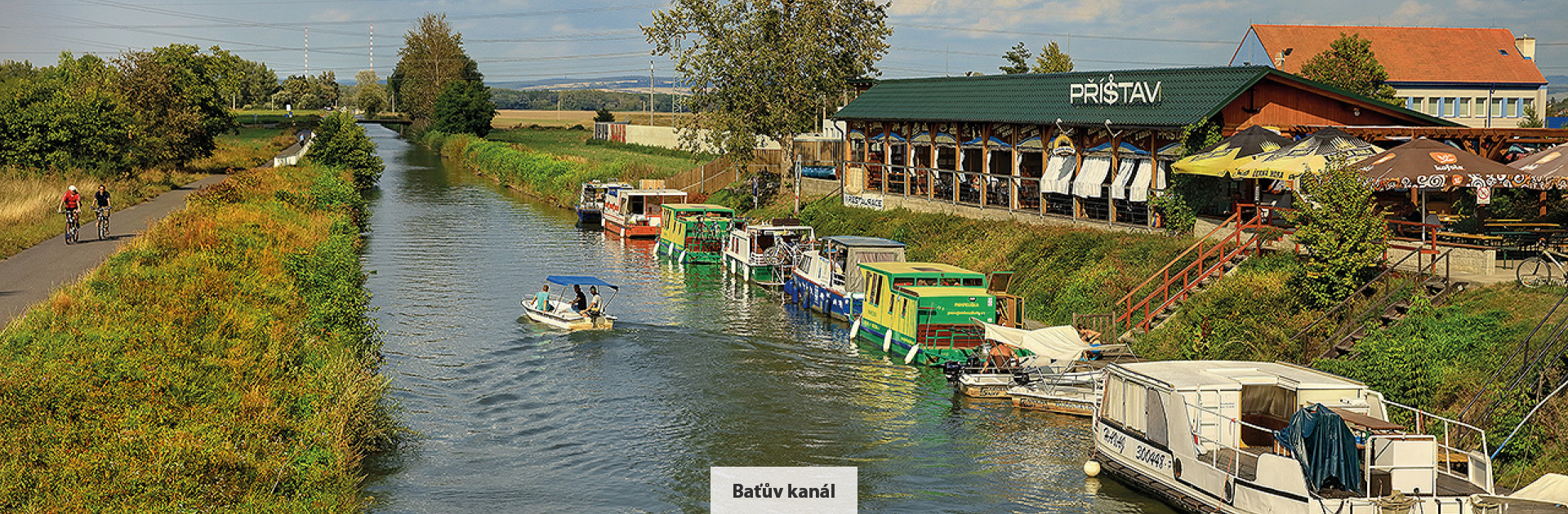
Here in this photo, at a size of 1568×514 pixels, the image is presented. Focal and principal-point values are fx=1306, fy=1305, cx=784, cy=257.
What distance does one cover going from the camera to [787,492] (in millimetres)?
9102

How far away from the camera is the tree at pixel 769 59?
63.6 meters

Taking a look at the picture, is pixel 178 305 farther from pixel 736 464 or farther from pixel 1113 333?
pixel 1113 333

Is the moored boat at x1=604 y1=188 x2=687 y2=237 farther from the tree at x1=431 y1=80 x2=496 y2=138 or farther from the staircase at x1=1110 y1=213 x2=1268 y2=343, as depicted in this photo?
the tree at x1=431 y1=80 x2=496 y2=138

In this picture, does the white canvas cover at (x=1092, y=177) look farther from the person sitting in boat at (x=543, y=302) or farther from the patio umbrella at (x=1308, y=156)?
the person sitting in boat at (x=543, y=302)

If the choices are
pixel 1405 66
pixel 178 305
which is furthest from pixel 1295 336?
pixel 1405 66

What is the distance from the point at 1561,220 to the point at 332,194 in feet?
148

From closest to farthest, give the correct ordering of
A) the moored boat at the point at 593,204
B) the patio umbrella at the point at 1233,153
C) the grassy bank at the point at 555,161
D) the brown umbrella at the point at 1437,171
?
the brown umbrella at the point at 1437,171
the patio umbrella at the point at 1233,153
the moored boat at the point at 593,204
the grassy bank at the point at 555,161

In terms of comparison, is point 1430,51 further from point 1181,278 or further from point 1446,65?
point 1181,278

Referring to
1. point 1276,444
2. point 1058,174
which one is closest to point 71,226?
point 1058,174

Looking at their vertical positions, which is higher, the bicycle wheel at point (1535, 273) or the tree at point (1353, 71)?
the tree at point (1353, 71)

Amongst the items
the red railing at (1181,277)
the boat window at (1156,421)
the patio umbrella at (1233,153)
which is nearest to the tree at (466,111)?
the patio umbrella at (1233,153)

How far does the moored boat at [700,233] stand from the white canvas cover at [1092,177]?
16674mm

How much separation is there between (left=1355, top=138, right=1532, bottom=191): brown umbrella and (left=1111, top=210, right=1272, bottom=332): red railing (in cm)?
386

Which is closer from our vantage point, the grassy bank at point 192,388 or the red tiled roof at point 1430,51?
the grassy bank at point 192,388
